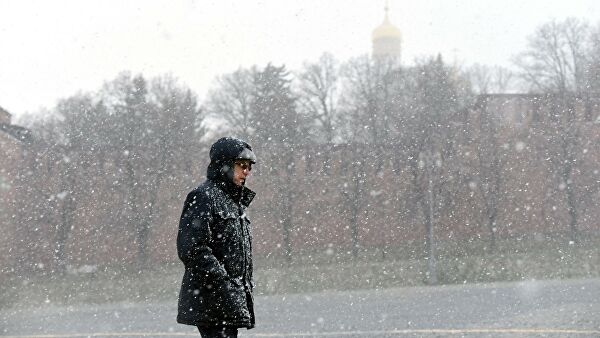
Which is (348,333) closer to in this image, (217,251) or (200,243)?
(217,251)

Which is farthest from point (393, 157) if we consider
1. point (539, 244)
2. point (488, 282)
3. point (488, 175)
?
point (488, 282)

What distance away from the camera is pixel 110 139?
36625 mm

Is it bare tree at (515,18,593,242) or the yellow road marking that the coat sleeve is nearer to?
the yellow road marking

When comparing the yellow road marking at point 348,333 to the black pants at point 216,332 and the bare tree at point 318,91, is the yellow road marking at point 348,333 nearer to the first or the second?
the black pants at point 216,332

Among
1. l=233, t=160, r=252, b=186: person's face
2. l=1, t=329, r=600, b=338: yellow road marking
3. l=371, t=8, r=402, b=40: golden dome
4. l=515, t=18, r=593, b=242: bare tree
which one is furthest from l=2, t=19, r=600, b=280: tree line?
l=371, t=8, r=402, b=40: golden dome

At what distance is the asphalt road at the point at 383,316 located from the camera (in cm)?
1018

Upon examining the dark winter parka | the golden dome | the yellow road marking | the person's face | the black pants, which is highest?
the golden dome

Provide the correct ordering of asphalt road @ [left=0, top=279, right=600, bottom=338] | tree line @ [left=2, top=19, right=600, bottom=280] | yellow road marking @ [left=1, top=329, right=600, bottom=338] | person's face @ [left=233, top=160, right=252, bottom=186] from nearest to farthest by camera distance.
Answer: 1. person's face @ [left=233, top=160, right=252, bottom=186]
2. yellow road marking @ [left=1, top=329, right=600, bottom=338]
3. asphalt road @ [left=0, top=279, right=600, bottom=338]
4. tree line @ [left=2, top=19, right=600, bottom=280]

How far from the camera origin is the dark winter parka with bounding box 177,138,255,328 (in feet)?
12.9

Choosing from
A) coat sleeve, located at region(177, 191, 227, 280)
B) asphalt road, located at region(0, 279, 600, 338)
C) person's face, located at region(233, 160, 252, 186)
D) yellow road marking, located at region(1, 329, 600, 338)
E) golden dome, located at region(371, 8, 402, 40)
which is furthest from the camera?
golden dome, located at region(371, 8, 402, 40)

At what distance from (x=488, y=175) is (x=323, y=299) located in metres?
18.5

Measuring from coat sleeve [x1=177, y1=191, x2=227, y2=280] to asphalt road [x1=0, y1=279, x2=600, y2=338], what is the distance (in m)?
6.36

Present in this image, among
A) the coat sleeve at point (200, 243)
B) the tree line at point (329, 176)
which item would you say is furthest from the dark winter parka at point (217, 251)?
the tree line at point (329, 176)

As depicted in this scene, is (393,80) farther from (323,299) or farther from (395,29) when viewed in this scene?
(395,29)
